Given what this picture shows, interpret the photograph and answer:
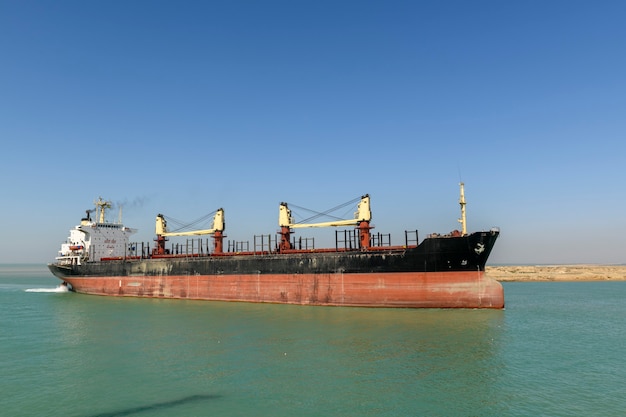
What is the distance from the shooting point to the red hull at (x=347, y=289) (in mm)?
26984

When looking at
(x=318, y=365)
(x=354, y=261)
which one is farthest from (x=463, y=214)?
(x=318, y=365)

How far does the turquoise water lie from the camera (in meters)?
11.6

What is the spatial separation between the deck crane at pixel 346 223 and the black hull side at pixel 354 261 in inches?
102

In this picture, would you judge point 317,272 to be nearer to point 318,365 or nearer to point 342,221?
point 342,221

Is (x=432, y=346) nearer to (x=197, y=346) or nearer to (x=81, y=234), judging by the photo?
(x=197, y=346)

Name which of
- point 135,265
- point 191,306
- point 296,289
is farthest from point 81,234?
Result: point 296,289

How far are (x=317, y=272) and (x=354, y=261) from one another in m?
3.21

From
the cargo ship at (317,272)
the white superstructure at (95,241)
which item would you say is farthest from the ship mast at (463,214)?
the white superstructure at (95,241)

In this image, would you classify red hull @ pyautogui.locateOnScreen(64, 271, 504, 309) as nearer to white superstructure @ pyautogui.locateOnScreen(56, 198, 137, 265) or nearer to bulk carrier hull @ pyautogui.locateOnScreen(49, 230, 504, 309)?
bulk carrier hull @ pyautogui.locateOnScreen(49, 230, 504, 309)

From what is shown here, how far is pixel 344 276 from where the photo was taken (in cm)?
2980

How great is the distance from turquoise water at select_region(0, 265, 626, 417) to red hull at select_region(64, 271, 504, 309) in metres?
1.46

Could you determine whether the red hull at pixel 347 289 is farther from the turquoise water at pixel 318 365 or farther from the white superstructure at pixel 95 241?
the white superstructure at pixel 95 241

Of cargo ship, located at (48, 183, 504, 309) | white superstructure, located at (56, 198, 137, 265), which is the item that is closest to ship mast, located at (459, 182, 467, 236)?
cargo ship, located at (48, 183, 504, 309)

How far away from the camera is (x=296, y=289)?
31.3 m
